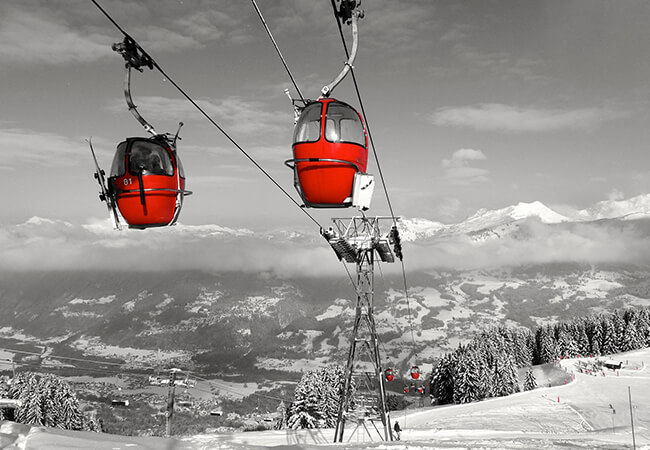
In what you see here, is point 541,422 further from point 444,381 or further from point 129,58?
point 129,58

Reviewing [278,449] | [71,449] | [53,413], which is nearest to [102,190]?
[71,449]

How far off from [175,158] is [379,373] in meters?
20.5

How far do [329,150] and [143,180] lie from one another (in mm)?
4287

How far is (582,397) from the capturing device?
61.1 meters

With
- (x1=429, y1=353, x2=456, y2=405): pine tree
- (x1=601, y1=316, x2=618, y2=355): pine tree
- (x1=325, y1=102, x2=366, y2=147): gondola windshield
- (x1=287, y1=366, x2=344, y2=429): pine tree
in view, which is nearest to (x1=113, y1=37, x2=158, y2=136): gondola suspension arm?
(x1=325, y1=102, x2=366, y2=147): gondola windshield

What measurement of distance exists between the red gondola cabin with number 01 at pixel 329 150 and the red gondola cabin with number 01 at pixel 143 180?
3.09 m

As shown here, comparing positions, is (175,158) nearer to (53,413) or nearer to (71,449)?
(71,449)

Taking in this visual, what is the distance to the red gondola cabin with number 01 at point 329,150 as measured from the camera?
9828 mm

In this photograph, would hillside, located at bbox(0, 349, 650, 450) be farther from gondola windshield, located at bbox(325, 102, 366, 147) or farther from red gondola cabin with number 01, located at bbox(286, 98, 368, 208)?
gondola windshield, located at bbox(325, 102, 366, 147)

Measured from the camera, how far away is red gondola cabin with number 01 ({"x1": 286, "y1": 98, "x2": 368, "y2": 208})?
32.2ft

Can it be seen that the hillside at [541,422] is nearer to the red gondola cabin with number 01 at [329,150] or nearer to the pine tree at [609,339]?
the red gondola cabin with number 01 at [329,150]

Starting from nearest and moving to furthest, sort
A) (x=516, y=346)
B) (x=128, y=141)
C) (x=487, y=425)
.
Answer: (x=128, y=141)
(x=487, y=425)
(x=516, y=346)

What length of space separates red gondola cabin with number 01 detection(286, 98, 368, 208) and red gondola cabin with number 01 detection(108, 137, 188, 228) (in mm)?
3086

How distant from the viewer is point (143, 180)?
11.0 metres
